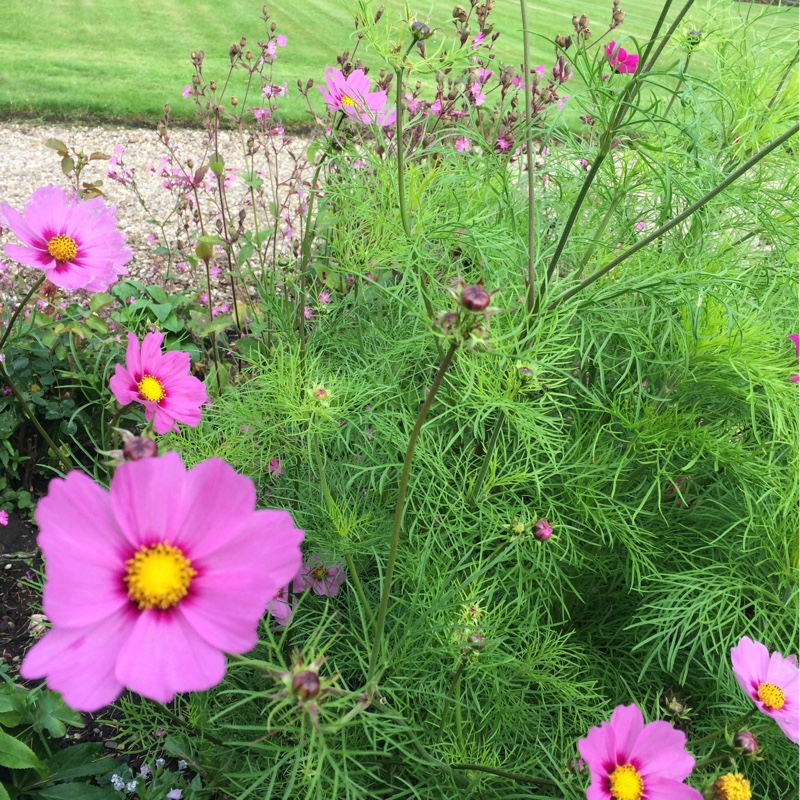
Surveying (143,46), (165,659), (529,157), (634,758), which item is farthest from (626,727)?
(143,46)

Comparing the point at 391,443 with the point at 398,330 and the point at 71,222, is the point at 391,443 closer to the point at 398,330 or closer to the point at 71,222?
the point at 398,330

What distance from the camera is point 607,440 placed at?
95cm

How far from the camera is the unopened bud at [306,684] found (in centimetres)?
41

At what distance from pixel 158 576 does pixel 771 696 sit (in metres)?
0.56

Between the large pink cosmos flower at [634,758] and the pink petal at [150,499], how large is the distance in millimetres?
388

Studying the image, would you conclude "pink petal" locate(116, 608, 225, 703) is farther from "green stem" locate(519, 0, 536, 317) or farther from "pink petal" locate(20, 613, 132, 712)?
"green stem" locate(519, 0, 536, 317)

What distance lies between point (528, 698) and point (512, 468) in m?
0.33

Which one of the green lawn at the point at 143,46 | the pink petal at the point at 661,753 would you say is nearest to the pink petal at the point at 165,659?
the pink petal at the point at 661,753

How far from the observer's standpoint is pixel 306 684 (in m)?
0.41

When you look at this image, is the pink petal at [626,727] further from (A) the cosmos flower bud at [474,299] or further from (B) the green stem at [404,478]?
(A) the cosmos flower bud at [474,299]

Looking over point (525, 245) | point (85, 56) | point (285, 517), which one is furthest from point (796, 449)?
point (85, 56)

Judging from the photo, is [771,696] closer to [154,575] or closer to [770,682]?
[770,682]

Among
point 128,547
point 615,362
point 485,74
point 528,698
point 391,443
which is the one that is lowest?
point 528,698

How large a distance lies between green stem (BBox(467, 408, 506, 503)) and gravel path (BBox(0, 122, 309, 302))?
1428mm
